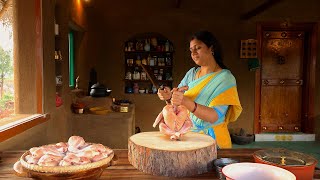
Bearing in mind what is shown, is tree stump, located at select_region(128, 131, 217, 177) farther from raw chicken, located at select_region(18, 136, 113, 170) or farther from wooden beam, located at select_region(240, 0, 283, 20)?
A: wooden beam, located at select_region(240, 0, 283, 20)

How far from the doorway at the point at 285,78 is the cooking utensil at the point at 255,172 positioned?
14.7 feet

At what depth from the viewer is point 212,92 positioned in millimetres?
1639

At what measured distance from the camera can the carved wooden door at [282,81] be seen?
525 cm

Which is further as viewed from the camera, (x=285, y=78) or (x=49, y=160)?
(x=285, y=78)

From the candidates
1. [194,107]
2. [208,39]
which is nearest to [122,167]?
[194,107]

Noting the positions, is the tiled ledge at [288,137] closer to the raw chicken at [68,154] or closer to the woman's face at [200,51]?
the woman's face at [200,51]

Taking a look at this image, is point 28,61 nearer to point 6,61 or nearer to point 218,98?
point 6,61

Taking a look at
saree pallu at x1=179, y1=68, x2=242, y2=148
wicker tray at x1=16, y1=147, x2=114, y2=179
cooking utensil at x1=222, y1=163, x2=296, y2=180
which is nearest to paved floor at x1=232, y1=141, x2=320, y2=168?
saree pallu at x1=179, y1=68, x2=242, y2=148

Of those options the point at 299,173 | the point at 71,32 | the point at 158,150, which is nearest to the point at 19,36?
the point at 158,150

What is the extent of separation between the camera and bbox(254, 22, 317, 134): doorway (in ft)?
17.0

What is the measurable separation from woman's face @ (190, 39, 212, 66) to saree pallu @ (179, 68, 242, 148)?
0.10 m

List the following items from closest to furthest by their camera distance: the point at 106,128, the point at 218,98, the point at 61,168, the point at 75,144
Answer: the point at 61,168 → the point at 75,144 → the point at 218,98 → the point at 106,128

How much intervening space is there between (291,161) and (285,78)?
468cm

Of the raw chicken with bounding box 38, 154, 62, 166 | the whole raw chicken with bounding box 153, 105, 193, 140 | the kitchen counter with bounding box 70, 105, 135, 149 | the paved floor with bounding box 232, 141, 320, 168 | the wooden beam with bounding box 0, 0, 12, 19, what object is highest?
the wooden beam with bounding box 0, 0, 12, 19
